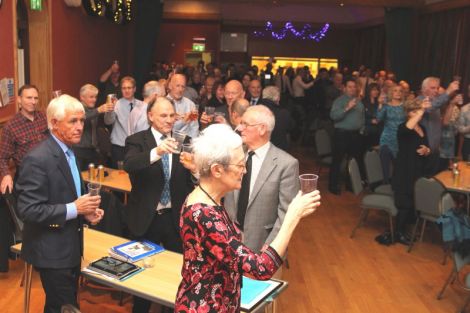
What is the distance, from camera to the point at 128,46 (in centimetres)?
1435

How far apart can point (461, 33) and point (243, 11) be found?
28.2 feet

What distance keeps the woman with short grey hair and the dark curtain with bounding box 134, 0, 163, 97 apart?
1005 centimetres

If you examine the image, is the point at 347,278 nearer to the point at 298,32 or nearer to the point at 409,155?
the point at 409,155

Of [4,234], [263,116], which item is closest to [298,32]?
[4,234]

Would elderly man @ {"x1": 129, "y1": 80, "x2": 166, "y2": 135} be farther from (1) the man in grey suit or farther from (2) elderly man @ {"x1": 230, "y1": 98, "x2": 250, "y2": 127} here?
(1) the man in grey suit

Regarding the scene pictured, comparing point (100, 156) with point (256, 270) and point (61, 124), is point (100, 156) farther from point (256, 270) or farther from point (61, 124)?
point (256, 270)

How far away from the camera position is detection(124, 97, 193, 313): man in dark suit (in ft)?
12.4

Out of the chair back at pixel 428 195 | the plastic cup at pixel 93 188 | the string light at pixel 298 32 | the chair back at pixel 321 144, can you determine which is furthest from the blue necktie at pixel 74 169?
the string light at pixel 298 32

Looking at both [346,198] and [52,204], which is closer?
[52,204]

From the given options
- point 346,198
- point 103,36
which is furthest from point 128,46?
point 346,198

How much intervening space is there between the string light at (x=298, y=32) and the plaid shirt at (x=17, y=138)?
1433 centimetres

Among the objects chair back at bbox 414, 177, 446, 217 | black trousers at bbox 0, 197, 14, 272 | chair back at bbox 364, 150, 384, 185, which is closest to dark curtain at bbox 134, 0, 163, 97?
chair back at bbox 364, 150, 384, 185

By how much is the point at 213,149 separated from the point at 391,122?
5.81 meters

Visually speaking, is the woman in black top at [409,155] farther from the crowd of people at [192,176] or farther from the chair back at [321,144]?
the chair back at [321,144]
